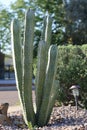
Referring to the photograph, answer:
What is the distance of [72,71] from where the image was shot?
38.5 feet

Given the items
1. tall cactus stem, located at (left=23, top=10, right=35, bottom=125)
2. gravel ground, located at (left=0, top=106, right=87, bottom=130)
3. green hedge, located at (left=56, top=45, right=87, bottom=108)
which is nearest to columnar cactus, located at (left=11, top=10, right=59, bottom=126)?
tall cactus stem, located at (left=23, top=10, right=35, bottom=125)

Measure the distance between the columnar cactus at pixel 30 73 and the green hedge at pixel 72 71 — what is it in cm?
304

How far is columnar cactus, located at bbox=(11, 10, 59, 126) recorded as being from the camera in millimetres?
8422

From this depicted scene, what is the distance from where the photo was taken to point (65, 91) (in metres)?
11.9

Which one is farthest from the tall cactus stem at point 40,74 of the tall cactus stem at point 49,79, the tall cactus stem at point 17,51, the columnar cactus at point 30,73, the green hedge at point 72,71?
the green hedge at point 72,71

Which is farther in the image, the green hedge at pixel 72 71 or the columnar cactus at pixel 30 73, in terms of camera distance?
the green hedge at pixel 72 71

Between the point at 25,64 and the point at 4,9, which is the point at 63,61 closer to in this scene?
the point at 25,64

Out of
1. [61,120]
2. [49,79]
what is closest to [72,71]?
[61,120]

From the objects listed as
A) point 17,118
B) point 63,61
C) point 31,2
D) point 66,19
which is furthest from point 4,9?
point 17,118

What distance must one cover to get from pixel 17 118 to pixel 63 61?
3.10 metres

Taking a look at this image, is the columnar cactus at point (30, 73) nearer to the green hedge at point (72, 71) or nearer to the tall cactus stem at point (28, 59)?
the tall cactus stem at point (28, 59)

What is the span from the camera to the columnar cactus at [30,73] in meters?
8.42

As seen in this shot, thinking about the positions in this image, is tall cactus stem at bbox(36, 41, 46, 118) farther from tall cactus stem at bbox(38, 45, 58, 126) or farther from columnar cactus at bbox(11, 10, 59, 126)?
tall cactus stem at bbox(38, 45, 58, 126)

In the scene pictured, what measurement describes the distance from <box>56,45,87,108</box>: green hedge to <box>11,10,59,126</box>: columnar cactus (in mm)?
3042
